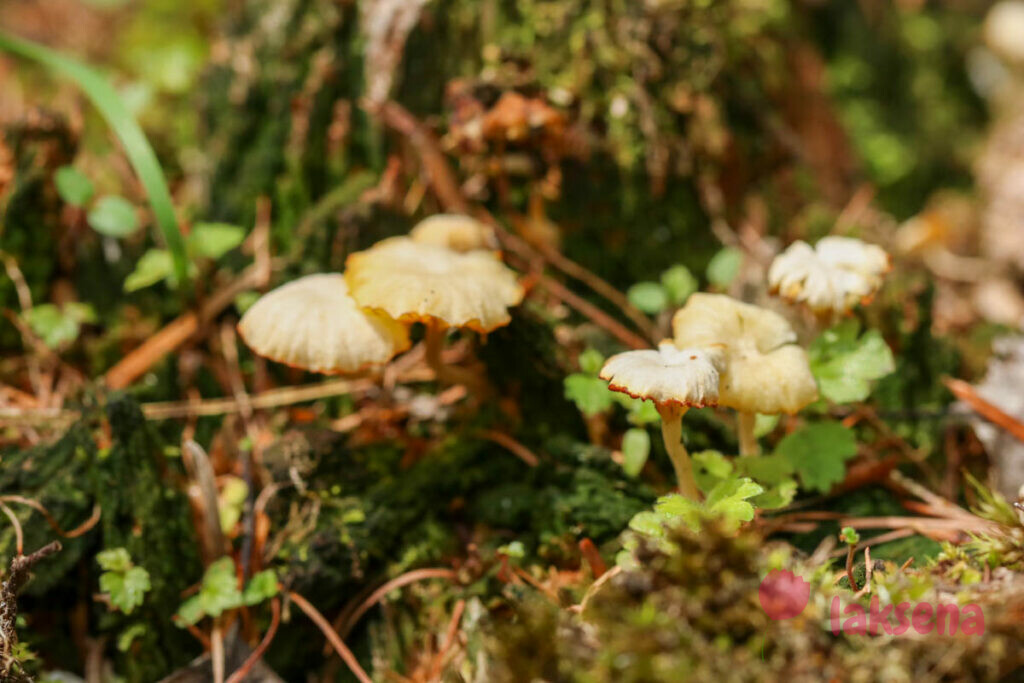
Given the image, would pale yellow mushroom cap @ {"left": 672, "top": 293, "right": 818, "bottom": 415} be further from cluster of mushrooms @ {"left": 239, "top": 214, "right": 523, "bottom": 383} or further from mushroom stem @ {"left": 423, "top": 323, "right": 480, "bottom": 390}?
mushroom stem @ {"left": 423, "top": 323, "right": 480, "bottom": 390}

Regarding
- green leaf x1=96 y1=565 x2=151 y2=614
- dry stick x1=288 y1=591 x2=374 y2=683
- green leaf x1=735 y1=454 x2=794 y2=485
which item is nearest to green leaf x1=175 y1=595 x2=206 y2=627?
green leaf x1=96 y1=565 x2=151 y2=614

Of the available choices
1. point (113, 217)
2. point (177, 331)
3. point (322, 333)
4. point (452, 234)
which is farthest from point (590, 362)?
point (113, 217)

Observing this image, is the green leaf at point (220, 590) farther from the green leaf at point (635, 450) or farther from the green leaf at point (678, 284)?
the green leaf at point (678, 284)

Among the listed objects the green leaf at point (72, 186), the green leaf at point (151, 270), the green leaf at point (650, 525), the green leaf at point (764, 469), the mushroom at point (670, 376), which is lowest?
the green leaf at point (764, 469)

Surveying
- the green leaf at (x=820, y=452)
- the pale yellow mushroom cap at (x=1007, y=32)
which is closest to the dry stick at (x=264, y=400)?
the green leaf at (x=820, y=452)

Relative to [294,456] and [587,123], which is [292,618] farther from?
[587,123]

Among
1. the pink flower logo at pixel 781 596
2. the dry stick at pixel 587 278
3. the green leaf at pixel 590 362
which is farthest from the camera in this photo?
the dry stick at pixel 587 278

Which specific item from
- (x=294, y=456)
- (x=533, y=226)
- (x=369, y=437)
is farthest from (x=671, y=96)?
(x=294, y=456)
